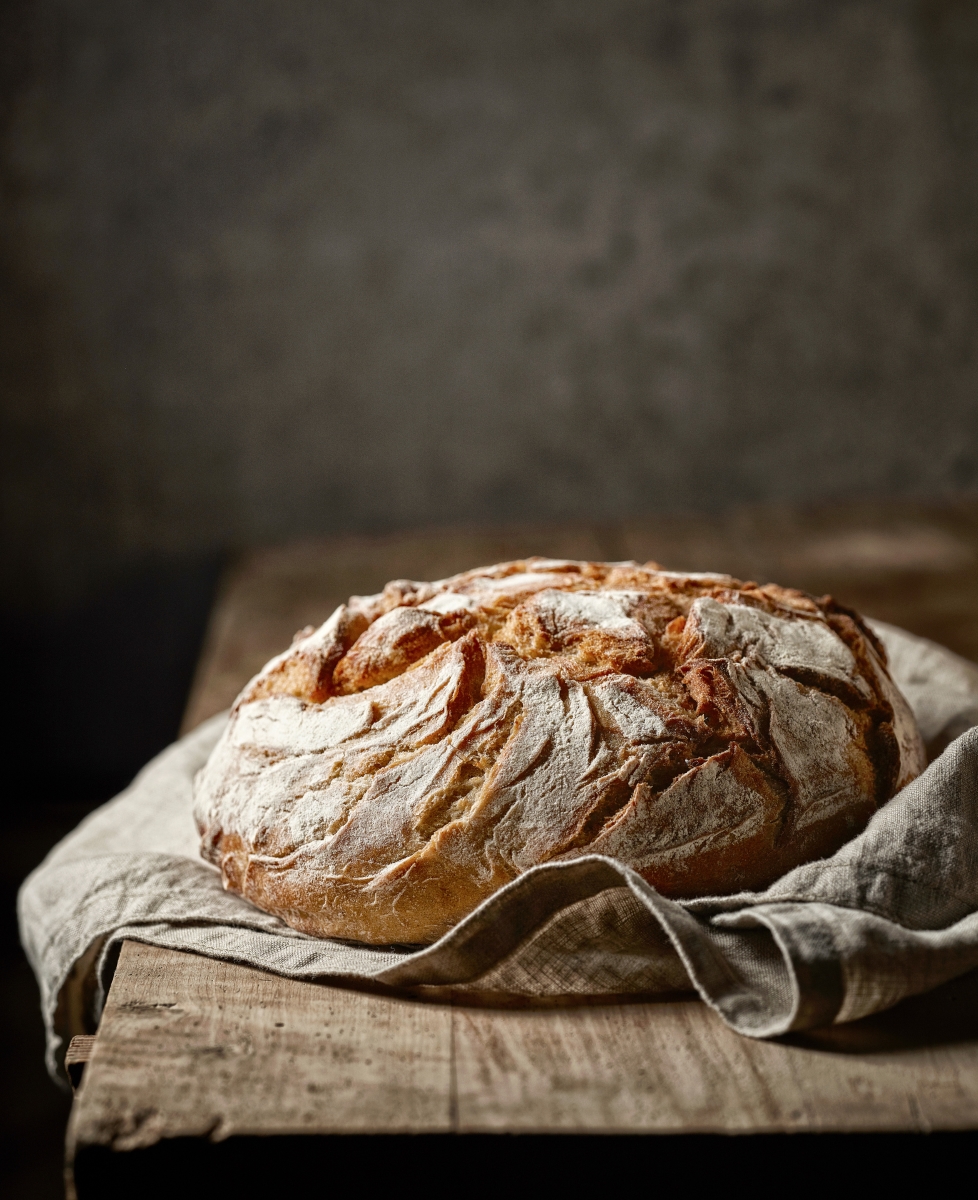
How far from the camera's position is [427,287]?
3617mm

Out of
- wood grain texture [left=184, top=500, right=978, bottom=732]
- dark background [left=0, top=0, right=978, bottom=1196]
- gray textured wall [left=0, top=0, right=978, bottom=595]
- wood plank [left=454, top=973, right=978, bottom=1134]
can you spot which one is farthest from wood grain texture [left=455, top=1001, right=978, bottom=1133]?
gray textured wall [left=0, top=0, right=978, bottom=595]

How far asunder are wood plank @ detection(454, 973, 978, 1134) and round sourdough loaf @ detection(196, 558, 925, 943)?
121mm

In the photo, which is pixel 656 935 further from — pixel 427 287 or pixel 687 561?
pixel 427 287

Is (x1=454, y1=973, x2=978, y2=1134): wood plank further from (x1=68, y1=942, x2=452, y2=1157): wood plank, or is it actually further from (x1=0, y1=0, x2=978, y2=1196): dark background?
(x1=0, y1=0, x2=978, y2=1196): dark background

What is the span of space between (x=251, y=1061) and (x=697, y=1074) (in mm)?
303

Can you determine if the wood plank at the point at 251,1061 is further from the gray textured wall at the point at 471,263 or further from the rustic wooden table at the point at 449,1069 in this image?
the gray textured wall at the point at 471,263

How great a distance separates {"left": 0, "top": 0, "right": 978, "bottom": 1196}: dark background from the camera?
11.3 feet

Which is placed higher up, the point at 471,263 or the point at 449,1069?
the point at 471,263

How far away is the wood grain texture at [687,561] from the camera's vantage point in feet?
7.59

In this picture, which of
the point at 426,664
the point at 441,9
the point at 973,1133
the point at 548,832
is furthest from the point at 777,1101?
the point at 441,9

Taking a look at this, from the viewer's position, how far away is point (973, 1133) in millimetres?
708

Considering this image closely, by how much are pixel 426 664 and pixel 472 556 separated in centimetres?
206

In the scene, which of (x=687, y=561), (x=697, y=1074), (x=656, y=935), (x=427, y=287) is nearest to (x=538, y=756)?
(x=656, y=935)

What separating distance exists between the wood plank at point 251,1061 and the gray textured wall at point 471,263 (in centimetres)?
294
